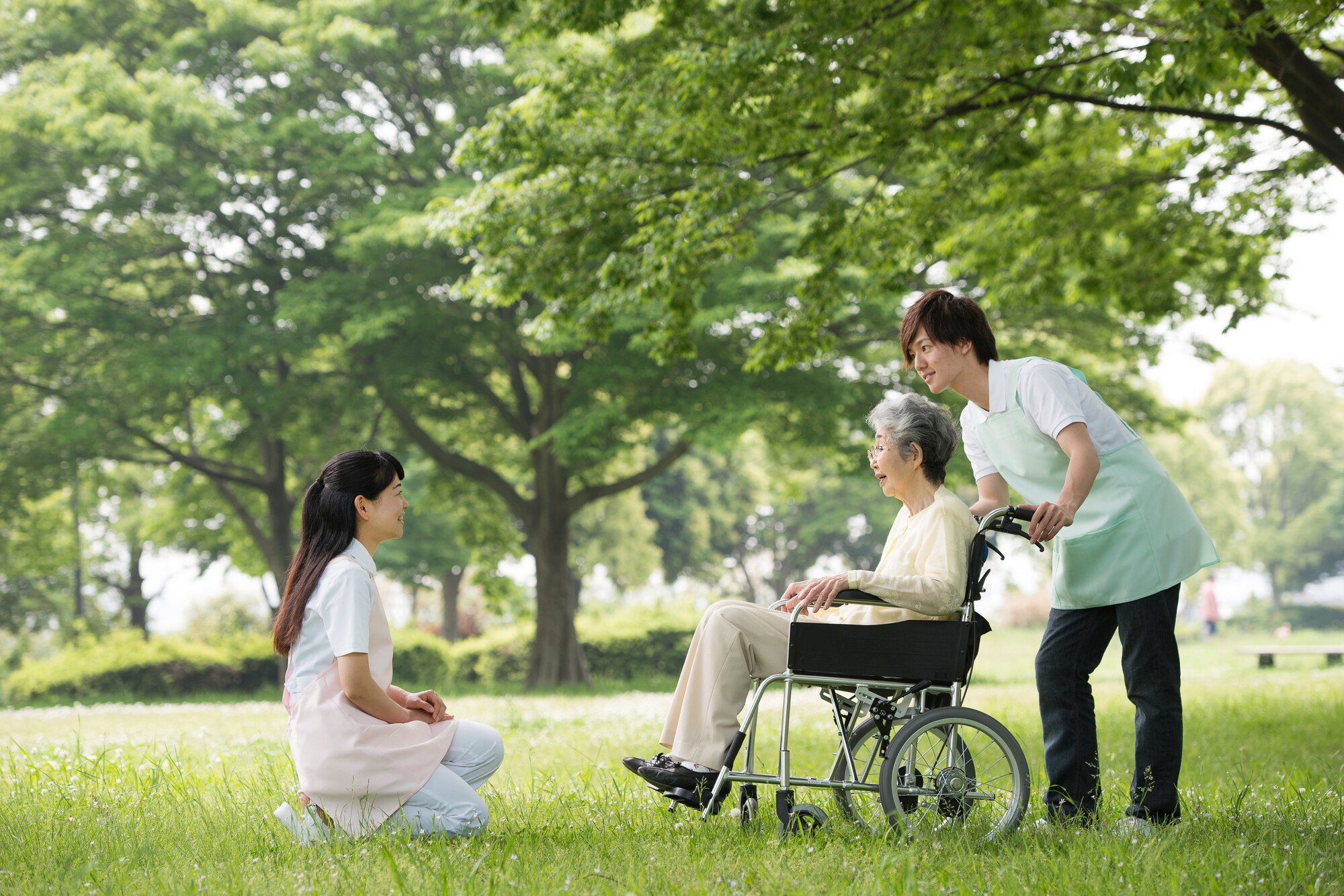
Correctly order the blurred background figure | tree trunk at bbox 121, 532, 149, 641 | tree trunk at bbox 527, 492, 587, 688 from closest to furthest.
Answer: tree trunk at bbox 527, 492, 587, 688
tree trunk at bbox 121, 532, 149, 641
the blurred background figure

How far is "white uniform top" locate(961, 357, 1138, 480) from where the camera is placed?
371 cm

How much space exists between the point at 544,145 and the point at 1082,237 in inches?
206

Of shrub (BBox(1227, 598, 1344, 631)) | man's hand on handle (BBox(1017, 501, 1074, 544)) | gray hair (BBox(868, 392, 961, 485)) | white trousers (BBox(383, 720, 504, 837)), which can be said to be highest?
gray hair (BBox(868, 392, 961, 485))

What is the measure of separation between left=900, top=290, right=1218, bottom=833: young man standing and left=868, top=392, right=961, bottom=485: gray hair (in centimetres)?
10

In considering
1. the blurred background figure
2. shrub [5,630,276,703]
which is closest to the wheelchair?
shrub [5,630,276,703]

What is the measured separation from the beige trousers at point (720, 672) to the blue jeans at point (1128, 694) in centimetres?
100

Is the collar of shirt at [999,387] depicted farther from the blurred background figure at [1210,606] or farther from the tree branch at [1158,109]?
the blurred background figure at [1210,606]

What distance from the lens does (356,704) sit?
3568 mm

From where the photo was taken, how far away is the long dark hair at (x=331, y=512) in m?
3.68

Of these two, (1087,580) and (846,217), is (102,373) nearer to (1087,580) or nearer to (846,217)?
(846,217)

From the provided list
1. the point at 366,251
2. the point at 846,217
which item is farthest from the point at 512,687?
the point at 846,217

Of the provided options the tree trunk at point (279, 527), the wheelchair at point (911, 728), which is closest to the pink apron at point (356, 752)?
the wheelchair at point (911, 728)

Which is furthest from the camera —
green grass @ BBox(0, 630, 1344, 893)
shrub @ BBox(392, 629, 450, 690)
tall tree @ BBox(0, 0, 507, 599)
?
shrub @ BBox(392, 629, 450, 690)

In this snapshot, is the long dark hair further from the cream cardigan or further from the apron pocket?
the apron pocket
